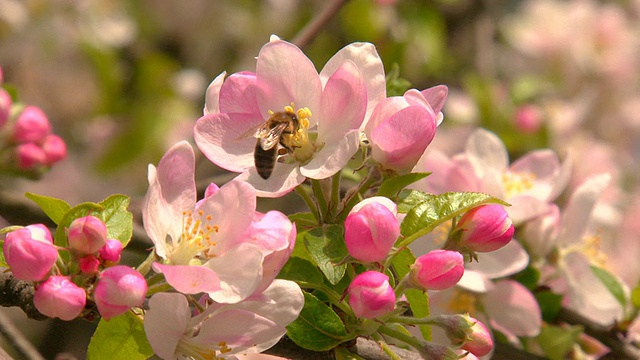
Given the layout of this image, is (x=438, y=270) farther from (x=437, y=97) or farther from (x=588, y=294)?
(x=588, y=294)

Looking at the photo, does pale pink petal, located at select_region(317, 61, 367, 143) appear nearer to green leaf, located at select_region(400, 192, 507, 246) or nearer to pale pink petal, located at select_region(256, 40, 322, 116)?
pale pink petal, located at select_region(256, 40, 322, 116)

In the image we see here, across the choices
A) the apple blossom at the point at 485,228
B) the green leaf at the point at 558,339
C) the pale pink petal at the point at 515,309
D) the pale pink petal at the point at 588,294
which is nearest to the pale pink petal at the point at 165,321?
the apple blossom at the point at 485,228

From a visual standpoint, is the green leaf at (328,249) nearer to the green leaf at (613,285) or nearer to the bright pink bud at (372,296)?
the bright pink bud at (372,296)

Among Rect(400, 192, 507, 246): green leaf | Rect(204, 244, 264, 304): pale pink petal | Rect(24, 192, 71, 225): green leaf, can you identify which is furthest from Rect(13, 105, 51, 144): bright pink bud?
Rect(400, 192, 507, 246): green leaf

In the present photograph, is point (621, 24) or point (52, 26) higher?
point (52, 26)

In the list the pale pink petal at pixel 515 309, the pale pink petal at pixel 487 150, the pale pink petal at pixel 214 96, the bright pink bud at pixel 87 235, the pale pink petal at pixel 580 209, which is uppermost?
the pale pink petal at pixel 214 96

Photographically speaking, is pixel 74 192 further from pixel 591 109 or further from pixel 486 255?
pixel 486 255

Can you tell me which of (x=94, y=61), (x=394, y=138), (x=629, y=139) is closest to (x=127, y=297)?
(x=394, y=138)
